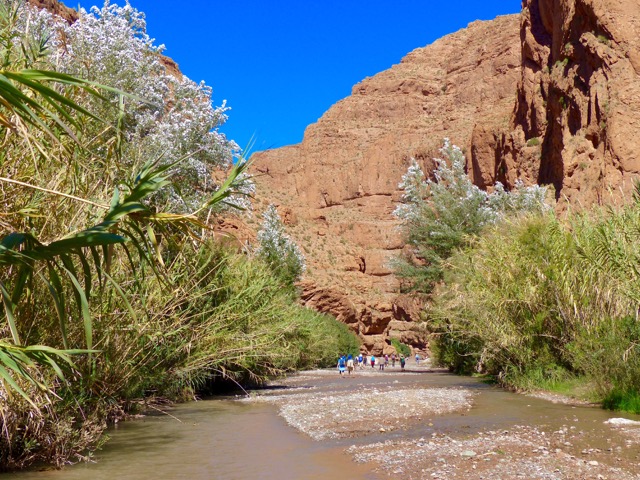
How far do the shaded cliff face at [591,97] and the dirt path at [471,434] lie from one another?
1651cm

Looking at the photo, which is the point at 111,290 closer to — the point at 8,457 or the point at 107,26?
the point at 8,457

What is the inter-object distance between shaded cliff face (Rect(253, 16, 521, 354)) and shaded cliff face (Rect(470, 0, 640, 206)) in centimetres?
3669

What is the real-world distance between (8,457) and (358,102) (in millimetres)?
144059

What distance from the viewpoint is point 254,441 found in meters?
11.0

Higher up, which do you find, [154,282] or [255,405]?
[154,282]

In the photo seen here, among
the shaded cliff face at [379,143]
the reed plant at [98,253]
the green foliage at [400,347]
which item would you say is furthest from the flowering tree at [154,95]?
the shaded cliff face at [379,143]

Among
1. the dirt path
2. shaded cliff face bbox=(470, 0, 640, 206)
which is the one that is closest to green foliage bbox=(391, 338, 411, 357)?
shaded cliff face bbox=(470, 0, 640, 206)

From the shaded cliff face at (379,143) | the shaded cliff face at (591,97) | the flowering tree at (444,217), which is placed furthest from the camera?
the shaded cliff face at (379,143)

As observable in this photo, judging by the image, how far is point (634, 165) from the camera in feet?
109

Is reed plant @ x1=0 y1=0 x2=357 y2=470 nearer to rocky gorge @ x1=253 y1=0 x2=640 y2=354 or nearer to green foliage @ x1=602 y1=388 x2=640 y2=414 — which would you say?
rocky gorge @ x1=253 y1=0 x2=640 y2=354

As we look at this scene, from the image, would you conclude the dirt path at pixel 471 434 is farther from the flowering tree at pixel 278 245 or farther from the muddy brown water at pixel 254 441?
the flowering tree at pixel 278 245

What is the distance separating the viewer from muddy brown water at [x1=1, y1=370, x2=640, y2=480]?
834 centimetres

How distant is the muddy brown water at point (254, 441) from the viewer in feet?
27.4

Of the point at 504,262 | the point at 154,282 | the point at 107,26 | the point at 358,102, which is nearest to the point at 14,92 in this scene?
the point at 154,282
